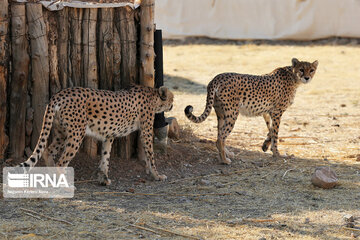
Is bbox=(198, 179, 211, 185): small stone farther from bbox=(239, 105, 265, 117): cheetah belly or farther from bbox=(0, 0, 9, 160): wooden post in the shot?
bbox=(0, 0, 9, 160): wooden post

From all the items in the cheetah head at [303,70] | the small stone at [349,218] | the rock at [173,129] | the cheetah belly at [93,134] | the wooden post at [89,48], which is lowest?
the small stone at [349,218]

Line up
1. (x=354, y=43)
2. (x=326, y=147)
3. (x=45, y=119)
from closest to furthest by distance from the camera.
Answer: (x=45, y=119)
(x=326, y=147)
(x=354, y=43)

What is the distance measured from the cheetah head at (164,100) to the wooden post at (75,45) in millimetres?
832

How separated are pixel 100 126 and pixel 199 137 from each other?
2.36 metres

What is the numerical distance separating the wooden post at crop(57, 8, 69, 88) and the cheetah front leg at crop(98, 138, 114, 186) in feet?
2.21

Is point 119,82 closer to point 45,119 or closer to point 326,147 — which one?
point 45,119

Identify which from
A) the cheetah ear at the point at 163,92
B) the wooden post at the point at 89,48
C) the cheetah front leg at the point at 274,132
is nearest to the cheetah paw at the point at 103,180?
the wooden post at the point at 89,48

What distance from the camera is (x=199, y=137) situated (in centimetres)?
798

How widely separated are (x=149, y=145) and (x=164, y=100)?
50 centimetres

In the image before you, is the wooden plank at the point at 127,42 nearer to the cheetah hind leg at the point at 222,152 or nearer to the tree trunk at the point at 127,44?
the tree trunk at the point at 127,44

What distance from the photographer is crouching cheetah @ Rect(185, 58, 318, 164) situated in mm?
6848

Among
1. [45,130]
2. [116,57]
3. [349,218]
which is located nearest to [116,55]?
[116,57]

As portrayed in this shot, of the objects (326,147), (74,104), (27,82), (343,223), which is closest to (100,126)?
(74,104)

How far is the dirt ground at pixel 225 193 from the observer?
475cm
